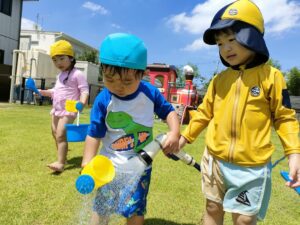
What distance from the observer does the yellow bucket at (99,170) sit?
155 cm

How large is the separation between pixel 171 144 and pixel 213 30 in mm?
665

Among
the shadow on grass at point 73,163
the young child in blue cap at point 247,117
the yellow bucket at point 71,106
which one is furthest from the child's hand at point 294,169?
the shadow on grass at point 73,163

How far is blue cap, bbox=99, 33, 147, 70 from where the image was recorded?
185 cm

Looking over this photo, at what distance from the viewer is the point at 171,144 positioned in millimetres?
2041

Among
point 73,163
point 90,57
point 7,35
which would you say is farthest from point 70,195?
point 90,57

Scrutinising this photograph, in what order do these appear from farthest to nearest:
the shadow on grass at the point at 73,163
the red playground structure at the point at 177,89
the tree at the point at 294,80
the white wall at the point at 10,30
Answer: the tree at the point at 294,80
the white wall at the point at 10,30
the red playground structure at the point at 177,89
the shadow on grass at the point at 73,163

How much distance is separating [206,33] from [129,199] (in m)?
1.05

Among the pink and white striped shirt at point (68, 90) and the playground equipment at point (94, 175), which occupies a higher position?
the pink and white striped shirt at point (68, 90)

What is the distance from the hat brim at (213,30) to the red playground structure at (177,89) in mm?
8251

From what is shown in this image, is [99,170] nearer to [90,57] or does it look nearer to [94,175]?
[94,175]

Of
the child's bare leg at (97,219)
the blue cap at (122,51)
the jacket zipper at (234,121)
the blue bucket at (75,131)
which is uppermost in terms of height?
the blue cap at (122,51)

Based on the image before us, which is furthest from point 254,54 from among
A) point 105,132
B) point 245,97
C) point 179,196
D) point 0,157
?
point 0,157

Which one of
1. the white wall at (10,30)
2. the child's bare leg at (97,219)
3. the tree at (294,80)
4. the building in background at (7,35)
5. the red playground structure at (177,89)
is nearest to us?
the child's bare leg at (97,219)

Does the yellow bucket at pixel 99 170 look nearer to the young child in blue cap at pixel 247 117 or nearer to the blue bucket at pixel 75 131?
the young child in blue cap at pixel 247 117
